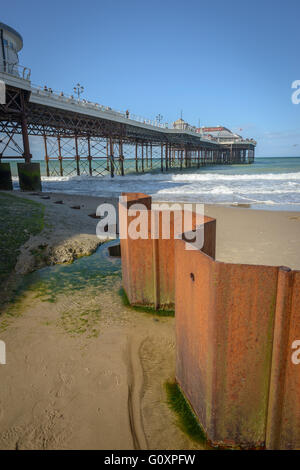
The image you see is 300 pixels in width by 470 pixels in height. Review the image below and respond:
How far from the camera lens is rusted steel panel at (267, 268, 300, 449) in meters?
1.58

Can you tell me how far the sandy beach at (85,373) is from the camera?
209 centimetres

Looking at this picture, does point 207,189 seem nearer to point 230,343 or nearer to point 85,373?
point 85,373

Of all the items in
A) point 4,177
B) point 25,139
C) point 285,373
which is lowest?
point 285,373

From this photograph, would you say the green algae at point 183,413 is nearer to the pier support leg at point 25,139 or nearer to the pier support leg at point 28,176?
the pier support leg at point 28,176

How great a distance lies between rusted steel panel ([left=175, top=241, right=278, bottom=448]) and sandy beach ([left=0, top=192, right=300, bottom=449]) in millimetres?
380

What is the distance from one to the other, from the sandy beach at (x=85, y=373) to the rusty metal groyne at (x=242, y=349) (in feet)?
1.31

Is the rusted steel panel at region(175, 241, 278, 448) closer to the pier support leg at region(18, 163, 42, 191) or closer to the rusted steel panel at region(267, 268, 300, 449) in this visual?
the rusted steel panel at region(267, 268, 300, 449)

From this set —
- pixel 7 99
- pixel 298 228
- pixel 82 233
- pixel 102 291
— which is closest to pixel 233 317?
pixel 102 291

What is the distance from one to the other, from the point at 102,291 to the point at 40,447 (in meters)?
2.55

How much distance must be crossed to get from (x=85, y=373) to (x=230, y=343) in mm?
1571

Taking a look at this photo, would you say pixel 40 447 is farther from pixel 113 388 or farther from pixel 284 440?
pixel 284 440

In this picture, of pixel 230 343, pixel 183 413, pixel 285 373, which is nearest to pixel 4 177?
pixel 183 413

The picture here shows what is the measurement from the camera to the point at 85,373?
2.70 metres

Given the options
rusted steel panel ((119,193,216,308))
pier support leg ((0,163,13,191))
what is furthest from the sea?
rusted steel panel ((119,193,216,308))
